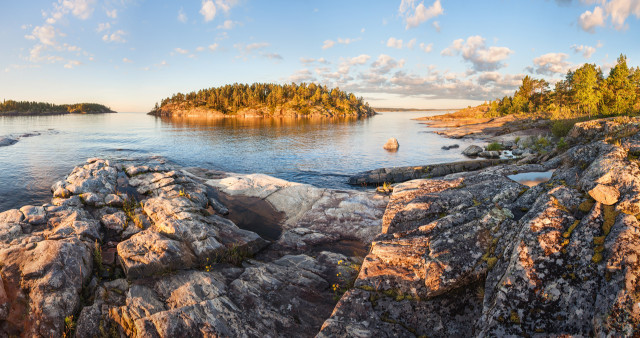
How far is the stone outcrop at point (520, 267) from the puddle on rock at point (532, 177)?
1.62 meters

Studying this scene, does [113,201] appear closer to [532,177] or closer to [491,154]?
[532,177]

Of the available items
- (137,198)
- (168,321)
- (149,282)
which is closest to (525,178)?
(168,321)

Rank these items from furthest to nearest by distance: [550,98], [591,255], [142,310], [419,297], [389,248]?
1. [550,98]
2. [389,248]
3. [142,310]
4. [419,297]
5. [591,255]

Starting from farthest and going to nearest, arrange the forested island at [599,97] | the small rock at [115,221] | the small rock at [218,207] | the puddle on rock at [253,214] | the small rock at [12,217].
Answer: the forested island at [599,97] → the small rock at [218,207] → the puddle on rock at [253,214] → the small rock at [115,221] → the small rock at [12,217]

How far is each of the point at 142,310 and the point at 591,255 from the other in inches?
459

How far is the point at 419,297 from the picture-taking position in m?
7.90

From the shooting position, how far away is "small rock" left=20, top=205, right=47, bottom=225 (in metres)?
13.8

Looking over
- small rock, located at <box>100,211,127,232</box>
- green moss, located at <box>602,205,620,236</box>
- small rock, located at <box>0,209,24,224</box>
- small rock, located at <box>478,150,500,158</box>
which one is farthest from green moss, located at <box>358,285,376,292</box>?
small rock, located at <box>478,150,500,158</box>

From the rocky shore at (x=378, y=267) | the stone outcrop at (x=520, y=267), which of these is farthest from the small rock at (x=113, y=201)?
the stone outcrop at (x=520, y=267)

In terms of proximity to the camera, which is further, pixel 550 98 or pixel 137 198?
pixel 550 98

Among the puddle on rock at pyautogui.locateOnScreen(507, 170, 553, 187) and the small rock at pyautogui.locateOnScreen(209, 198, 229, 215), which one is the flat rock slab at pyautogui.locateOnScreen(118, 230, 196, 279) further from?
the puddle on rock at pyautogui.locateOnScreen(507, 170, 553, 187)

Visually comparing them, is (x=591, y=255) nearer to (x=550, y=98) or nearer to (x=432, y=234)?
(x=432, y=234)

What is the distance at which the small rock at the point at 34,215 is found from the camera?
13759 mm

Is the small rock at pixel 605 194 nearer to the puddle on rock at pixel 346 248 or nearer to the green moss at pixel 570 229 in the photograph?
the green moss at pixel 570 229
